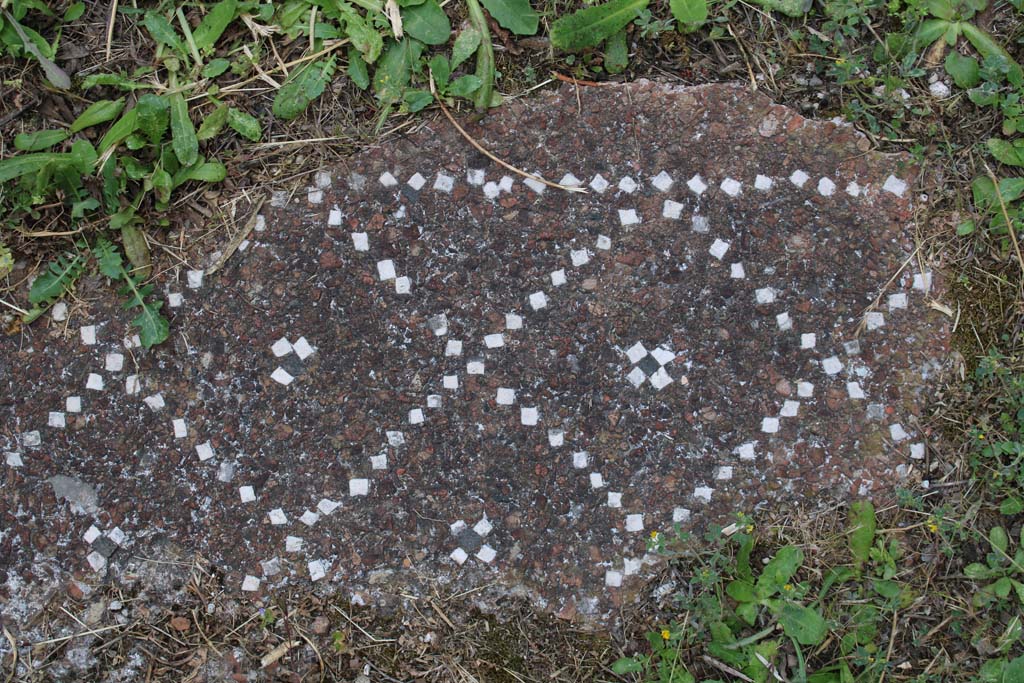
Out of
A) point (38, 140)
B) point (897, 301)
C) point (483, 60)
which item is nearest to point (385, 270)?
point (483, 60)

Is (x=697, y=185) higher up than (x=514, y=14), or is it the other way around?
(x=514, y=14)

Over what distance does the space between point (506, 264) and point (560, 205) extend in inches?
10.3

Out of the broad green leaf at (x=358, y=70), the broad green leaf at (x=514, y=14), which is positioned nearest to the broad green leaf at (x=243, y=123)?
the broad green leaf at (x=358, y=70)

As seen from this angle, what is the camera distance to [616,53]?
215cm

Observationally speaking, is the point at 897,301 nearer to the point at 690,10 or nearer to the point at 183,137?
the point at 690,10

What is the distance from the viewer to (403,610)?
2.09 m

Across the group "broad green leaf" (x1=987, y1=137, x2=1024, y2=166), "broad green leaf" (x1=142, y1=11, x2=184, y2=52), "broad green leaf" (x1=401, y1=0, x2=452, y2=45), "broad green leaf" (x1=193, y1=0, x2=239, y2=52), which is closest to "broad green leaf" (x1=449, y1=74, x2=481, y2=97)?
"broad green leaf" (x1=401, y1=0, x2=452, y2=45)

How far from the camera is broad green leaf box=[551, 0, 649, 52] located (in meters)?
2.09

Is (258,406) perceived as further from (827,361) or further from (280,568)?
(827,361)

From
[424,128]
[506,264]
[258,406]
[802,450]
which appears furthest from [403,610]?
[424,128]

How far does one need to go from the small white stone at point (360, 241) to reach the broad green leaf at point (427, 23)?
0.65 m

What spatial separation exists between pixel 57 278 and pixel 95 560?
92 cm

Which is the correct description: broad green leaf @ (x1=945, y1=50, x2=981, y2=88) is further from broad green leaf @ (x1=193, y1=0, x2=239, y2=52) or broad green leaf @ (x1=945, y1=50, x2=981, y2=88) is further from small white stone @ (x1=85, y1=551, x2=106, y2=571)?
small white stone @ (x1=85, y1=551, x2=106, y2=571)

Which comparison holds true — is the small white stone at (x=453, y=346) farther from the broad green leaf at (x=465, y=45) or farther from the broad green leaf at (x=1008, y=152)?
the broad green leaf at (x=1008, y=152)
